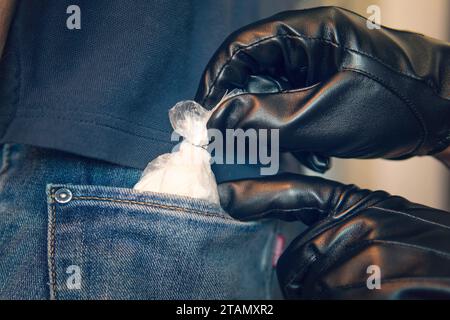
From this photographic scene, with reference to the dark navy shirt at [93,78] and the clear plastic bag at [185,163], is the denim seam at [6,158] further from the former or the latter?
the clear plastic bag at [185,163]

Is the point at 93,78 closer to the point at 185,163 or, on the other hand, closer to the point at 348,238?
the point at 185,163

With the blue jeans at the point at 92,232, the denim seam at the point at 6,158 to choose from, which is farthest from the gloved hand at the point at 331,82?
the denim seam at the point at 6,158

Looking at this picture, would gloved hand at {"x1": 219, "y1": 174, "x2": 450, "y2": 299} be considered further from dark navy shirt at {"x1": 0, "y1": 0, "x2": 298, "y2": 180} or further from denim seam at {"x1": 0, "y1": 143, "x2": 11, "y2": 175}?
denim seam at {"x1": 0, "y1": 143, "x2": 11, "y2": 175}

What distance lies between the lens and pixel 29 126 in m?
0.43

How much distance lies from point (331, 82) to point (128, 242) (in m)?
0.30

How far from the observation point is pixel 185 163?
1.53ft

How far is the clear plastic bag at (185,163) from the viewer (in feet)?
1.53

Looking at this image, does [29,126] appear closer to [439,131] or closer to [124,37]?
[124,37]

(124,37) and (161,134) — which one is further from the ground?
(124,37)

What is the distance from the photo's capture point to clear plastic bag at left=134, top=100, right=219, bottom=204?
0.47 meters

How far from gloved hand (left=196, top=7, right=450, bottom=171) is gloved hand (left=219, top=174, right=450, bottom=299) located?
64 mm

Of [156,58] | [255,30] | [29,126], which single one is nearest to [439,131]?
[255,30]

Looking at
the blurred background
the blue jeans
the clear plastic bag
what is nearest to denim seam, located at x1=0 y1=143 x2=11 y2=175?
the blue jeans
